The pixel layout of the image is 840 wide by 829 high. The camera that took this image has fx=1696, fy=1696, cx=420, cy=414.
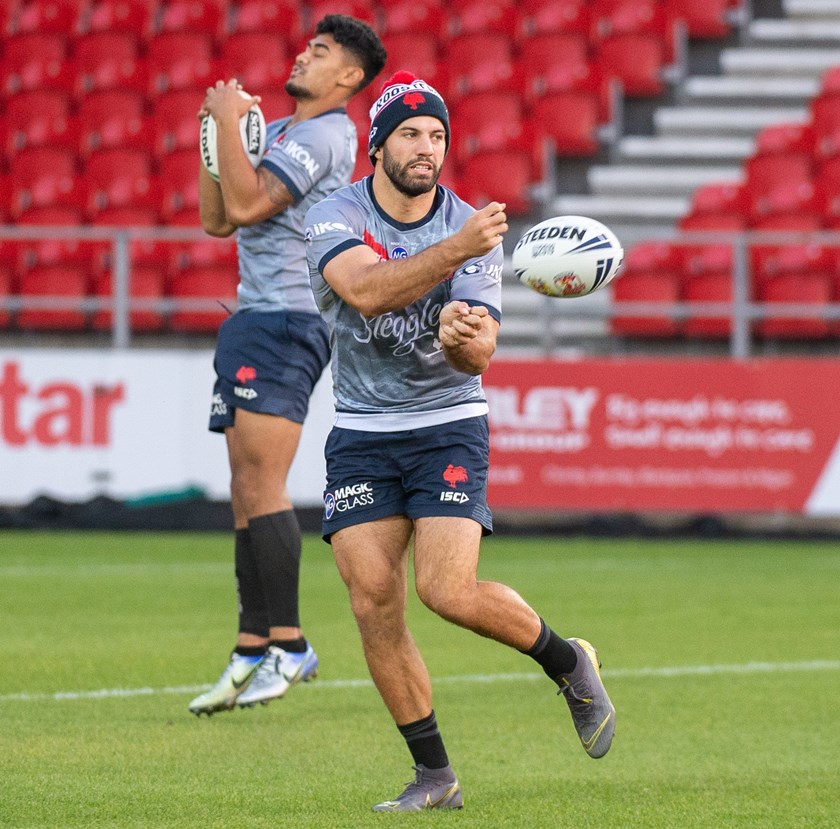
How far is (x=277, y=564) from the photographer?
22.5ft

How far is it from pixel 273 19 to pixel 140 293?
538 cm

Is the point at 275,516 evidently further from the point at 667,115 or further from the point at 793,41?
the point at 793,41

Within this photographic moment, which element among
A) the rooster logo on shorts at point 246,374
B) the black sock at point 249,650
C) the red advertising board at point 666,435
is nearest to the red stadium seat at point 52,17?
the red advertising board at point 666,435

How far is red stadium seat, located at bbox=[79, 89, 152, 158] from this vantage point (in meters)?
18.6

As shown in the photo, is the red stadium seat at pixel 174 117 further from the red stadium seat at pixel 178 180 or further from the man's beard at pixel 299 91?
the man's beard at pixel 299 91

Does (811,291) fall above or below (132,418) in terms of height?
above

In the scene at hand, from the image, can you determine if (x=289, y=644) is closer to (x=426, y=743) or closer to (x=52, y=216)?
(x=426, y=743)

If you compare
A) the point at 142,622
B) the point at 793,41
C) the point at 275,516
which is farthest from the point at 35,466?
the point at 793,41

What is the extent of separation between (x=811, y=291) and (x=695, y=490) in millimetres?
2276

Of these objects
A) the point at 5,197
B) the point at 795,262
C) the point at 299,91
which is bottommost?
the point at 795,262

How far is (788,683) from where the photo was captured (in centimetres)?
732

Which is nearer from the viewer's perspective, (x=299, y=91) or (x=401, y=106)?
(x=401, y=106)

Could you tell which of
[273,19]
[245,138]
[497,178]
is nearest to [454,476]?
[245,138]

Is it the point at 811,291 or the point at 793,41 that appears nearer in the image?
the point at 811,291
